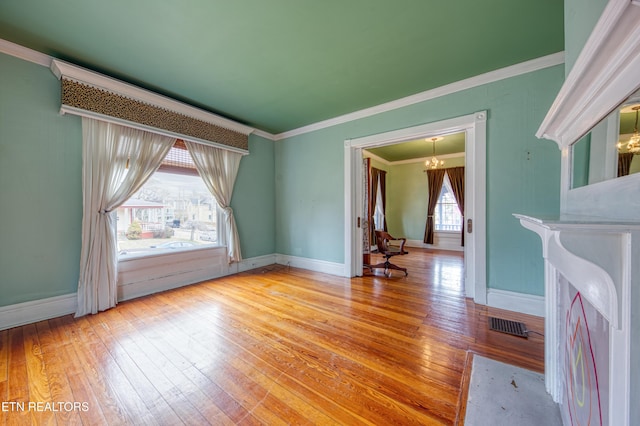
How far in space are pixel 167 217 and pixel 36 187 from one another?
1322mm

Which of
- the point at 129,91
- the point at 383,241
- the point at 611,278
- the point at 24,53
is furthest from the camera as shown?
the point at 383,241

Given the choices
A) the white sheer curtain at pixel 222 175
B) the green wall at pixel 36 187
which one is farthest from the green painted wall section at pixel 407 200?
the green wall at pixel 36 187

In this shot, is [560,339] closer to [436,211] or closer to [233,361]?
[233,361]

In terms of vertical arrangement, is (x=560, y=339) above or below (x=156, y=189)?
below

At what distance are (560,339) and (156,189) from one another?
4456mm

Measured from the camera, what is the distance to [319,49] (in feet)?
7.70

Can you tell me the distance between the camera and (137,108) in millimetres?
2963

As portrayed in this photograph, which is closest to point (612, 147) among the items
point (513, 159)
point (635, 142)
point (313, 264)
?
point (635, 142)

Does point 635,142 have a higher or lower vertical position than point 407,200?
lower

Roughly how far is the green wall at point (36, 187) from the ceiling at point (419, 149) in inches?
201

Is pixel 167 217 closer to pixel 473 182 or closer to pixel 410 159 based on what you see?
pixel 473 182

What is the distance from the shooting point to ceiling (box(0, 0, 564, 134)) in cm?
187

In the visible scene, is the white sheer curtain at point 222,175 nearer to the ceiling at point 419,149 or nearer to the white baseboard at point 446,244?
the ceiling at point 419,149

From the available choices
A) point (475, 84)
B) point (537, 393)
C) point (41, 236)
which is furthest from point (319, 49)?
point (41, 236)
